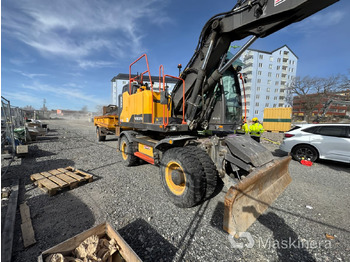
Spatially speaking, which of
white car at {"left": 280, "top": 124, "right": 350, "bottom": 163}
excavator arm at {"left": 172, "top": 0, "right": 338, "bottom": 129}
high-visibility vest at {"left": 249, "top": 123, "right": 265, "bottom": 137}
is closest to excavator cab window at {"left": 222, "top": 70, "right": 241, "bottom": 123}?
excavator arm at {"left": 172, "top": 0, "right": 338, "bottom": 129}

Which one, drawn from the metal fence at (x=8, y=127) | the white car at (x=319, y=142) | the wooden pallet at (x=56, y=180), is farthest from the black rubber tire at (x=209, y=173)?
the metal fence at (x=8, y=127)

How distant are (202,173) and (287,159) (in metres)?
2.48

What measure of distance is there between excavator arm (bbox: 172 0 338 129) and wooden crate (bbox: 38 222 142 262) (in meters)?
2.65

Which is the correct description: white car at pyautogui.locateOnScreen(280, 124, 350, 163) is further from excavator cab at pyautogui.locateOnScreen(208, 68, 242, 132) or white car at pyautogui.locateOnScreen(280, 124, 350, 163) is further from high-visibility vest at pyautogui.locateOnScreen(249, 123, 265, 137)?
excavator cab at pyautogui.locateOnScreen(208, 68, 242, 132)

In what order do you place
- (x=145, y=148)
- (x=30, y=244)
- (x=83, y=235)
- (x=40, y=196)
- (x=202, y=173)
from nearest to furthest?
(x=83, y=235) → (x=30, y=244) → (x=202, y=173) → (x=40, y=196) → (x=145, y=148)

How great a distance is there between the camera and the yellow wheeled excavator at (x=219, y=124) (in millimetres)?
2695

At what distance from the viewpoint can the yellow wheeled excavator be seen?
2695 millimetres

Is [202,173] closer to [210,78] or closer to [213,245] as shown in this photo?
[213,245]

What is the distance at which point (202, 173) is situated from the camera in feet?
9.96

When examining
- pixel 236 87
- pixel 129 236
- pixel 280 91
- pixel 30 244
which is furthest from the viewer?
pixel 280 91

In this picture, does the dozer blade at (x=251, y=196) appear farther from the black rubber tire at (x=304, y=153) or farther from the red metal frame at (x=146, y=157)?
the black rubber tire at (x=304, y=153)

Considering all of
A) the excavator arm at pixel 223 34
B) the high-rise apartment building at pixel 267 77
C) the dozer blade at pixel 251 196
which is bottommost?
the dozer blade at pixel 251 196

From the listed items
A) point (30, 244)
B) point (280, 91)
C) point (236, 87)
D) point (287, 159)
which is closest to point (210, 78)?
point (236, 87)

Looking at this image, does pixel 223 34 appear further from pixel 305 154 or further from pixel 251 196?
pixel 305 154
